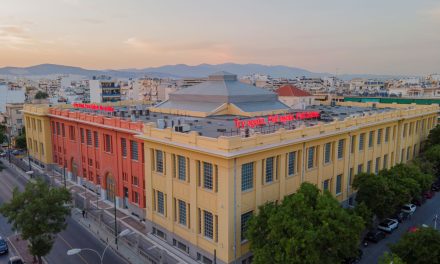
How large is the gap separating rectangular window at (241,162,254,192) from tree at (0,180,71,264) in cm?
2243

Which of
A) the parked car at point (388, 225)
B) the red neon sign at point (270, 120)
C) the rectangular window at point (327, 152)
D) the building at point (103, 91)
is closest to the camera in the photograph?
the red neon sign at point (270, 120)

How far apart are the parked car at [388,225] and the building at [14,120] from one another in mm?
116514

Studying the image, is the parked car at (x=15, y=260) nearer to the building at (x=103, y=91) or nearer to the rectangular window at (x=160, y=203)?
the rectangular window at (x=160, y=203)

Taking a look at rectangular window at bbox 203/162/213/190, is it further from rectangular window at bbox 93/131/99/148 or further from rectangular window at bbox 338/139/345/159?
rectangular window at bbox 93/131/99/148

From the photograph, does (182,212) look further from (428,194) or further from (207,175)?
(428,194)

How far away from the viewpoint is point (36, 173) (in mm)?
79938

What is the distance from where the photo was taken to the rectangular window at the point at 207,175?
123 feet

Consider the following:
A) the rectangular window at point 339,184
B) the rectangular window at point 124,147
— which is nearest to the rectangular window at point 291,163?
the rectangular window at point 339,184

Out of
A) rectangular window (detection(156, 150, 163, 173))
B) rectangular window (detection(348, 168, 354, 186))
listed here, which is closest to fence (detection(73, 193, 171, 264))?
rectangular window (detection(156, 150, 163, 173))

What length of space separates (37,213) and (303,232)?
3031 centimetres

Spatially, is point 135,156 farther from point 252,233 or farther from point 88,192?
point 252,233

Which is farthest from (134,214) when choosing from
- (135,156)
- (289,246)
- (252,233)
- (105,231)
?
(289,246)

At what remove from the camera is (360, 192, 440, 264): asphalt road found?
43.6 metres

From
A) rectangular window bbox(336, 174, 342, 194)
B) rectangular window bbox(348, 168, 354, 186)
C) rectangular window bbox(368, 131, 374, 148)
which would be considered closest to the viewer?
rectangular window bbox(336, 174, 342, 194)
